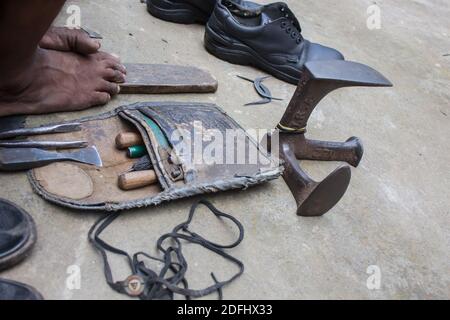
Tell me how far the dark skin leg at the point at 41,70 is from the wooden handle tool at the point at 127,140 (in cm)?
24

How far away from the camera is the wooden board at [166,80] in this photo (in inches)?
69.5

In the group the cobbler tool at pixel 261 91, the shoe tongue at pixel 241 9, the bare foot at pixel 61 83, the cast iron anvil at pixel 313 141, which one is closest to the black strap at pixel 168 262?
the cast iron anvil at pixel 313 141

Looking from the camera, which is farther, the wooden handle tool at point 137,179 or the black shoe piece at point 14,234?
the wooden handle tool at point 137,179

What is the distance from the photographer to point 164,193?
1.29 m

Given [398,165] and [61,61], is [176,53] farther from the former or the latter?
[398,165]

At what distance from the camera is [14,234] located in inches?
43.4

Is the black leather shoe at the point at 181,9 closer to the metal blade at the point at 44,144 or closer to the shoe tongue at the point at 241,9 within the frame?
the shoe tongue at the point at 241,9

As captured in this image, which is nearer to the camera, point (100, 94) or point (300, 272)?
point (300, 272)

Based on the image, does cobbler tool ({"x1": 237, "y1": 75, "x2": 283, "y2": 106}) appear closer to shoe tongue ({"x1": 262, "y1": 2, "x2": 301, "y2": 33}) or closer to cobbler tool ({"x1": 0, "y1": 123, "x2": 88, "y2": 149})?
shoe tongue ({"x1": 262, "y1": 2, "x2": 301, "y2": 33})

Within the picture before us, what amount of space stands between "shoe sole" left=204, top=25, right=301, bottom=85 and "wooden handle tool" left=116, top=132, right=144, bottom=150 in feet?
2.77

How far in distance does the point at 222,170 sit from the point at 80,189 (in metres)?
0.41

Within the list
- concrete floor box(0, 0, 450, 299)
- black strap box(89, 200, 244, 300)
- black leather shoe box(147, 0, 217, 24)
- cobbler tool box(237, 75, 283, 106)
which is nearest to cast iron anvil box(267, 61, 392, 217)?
concrete floor box(0, 0, 450, 299)

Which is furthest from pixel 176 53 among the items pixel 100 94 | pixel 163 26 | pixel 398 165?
pixel 398 165
